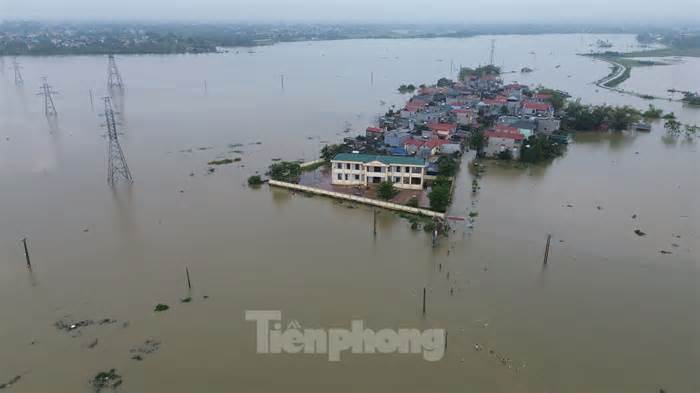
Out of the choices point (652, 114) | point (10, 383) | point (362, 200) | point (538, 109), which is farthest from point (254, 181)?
point (652, 114)

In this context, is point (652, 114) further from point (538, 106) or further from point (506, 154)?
point (506, 154)

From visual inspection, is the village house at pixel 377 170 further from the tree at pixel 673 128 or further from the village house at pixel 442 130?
the tree at pixel 673 128

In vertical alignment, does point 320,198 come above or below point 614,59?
below

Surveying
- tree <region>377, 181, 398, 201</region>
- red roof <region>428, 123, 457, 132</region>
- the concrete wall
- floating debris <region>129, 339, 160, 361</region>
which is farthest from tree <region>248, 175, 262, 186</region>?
red roof <region>428, 123, 457, 132</region>

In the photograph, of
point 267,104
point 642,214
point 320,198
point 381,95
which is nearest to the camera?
point 642,214

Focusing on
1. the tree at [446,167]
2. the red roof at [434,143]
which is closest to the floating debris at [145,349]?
the tree at [446,167]

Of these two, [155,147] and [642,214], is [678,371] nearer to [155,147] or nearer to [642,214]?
[642,214]

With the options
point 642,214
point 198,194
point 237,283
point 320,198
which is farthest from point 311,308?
point 642,214
